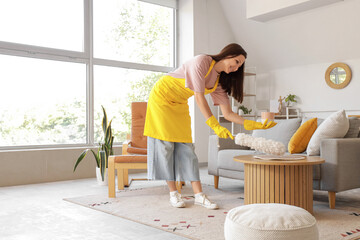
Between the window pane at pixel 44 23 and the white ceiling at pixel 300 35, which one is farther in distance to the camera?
the white ceiling at pixel 300 35

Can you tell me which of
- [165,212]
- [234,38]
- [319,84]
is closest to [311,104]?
[319,84]

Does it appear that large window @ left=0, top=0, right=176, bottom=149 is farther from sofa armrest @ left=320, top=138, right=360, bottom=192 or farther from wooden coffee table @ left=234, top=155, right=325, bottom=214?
sofa armrest @ left=320, top=138, right=360, bottom=192

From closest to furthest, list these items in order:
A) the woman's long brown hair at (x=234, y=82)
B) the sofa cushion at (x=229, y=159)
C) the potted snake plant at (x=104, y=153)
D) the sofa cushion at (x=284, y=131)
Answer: the woman's long brown hair at (x=234, y=82) < the sofa cushion at (x=229, y=159) < the sofa cushion at (x=284, y=131) < the potted snake plant at (x=104, y=153)

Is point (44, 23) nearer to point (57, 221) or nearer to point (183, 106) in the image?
point (183, 106)

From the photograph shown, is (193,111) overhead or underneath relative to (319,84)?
underneath

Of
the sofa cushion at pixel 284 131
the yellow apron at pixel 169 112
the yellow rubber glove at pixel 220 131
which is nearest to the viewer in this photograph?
the yellow rubber glove at pixel 220 131

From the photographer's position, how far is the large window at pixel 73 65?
484 cm

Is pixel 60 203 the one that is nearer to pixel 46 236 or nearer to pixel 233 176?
pixel 46 236

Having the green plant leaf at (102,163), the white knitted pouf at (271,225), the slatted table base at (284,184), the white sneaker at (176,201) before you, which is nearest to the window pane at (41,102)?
the green plant leaf at (102,163)

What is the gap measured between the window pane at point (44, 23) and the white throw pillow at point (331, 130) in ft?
11.8

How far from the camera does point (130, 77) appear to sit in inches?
238

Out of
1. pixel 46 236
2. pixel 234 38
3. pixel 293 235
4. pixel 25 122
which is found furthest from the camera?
pixel 234 38

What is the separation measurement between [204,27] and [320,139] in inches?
155

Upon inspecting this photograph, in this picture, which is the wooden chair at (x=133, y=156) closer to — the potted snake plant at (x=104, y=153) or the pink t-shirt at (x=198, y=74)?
the potted snake plant at (x=104, y=153)
